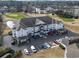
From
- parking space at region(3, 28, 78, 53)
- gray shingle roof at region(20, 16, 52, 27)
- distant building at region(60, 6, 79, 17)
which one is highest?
distant building at region(60, 6, 79, 17)

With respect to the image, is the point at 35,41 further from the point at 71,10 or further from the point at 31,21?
the point at 71,10

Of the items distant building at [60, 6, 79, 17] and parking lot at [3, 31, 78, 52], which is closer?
distant building at [60, 6, 79, 17]

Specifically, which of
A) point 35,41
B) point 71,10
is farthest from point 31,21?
point 71,10

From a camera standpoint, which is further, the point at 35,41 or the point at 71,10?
the point at 35,41

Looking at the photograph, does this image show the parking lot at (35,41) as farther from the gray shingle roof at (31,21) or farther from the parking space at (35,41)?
the gray shingle roof at (31,21)

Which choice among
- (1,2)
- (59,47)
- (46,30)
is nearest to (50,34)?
(46,30)

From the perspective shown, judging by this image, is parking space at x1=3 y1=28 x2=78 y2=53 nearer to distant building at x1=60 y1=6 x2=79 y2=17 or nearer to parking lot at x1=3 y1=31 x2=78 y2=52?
parking lot at x1=3 y1=31 x2=78 y2=52

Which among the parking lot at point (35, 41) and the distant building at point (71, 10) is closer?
the distant building at point (71, 10)

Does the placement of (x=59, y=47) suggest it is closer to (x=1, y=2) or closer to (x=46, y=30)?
(x=46, y=30)

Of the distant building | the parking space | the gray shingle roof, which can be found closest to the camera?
the distant building

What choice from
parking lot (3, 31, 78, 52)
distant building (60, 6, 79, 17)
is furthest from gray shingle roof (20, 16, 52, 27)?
distant building (60, 6, 79, 17)

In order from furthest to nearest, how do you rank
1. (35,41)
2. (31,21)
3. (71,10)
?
(31,21) → (35,41) → (71,10)

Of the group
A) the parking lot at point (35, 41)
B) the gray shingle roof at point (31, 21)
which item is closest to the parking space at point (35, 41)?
the parking lot at point (35, 41)
